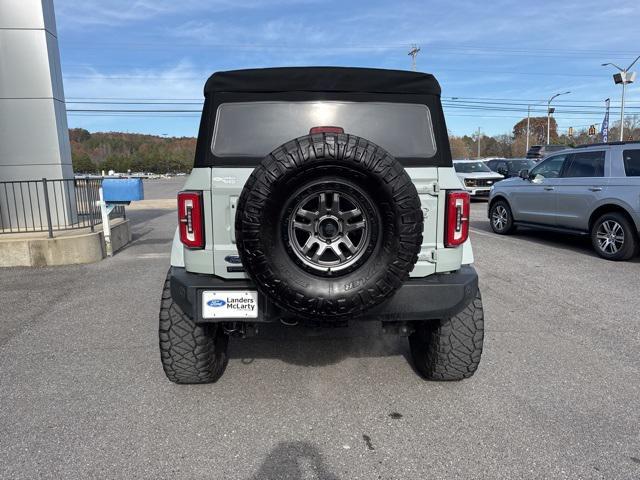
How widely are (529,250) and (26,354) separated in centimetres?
760

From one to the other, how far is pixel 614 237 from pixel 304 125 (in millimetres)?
6358

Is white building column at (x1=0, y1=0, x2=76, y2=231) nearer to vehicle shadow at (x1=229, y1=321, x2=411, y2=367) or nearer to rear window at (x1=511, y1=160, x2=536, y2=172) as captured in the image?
vehicle shadow at (x1=229, y1=321, x2=411, y2=367)

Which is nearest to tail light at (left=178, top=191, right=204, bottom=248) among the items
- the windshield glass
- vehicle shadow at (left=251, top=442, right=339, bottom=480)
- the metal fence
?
vehicle shadow at (left=251, top=442, right=339, bottom=480)

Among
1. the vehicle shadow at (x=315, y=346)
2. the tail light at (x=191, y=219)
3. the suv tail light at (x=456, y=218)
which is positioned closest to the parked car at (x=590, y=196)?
the vehicle shadow at (x=315, y=346)

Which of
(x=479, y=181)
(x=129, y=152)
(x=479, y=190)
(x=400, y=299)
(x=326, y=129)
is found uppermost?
(x=129, y=152)

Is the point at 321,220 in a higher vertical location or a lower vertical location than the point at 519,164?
lower

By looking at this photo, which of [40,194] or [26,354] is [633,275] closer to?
[26,354]

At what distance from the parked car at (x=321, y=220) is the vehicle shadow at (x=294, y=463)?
697 mm

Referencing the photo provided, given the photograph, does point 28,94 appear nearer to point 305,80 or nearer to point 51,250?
point 51,250

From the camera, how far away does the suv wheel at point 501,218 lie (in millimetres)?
9594

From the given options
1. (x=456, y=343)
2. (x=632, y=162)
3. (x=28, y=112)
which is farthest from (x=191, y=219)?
(x=28, y=112)

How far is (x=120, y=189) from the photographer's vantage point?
316 inches

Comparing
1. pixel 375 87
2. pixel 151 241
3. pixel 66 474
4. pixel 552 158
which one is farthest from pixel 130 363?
pixel 552 158

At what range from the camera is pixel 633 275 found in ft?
20.7
